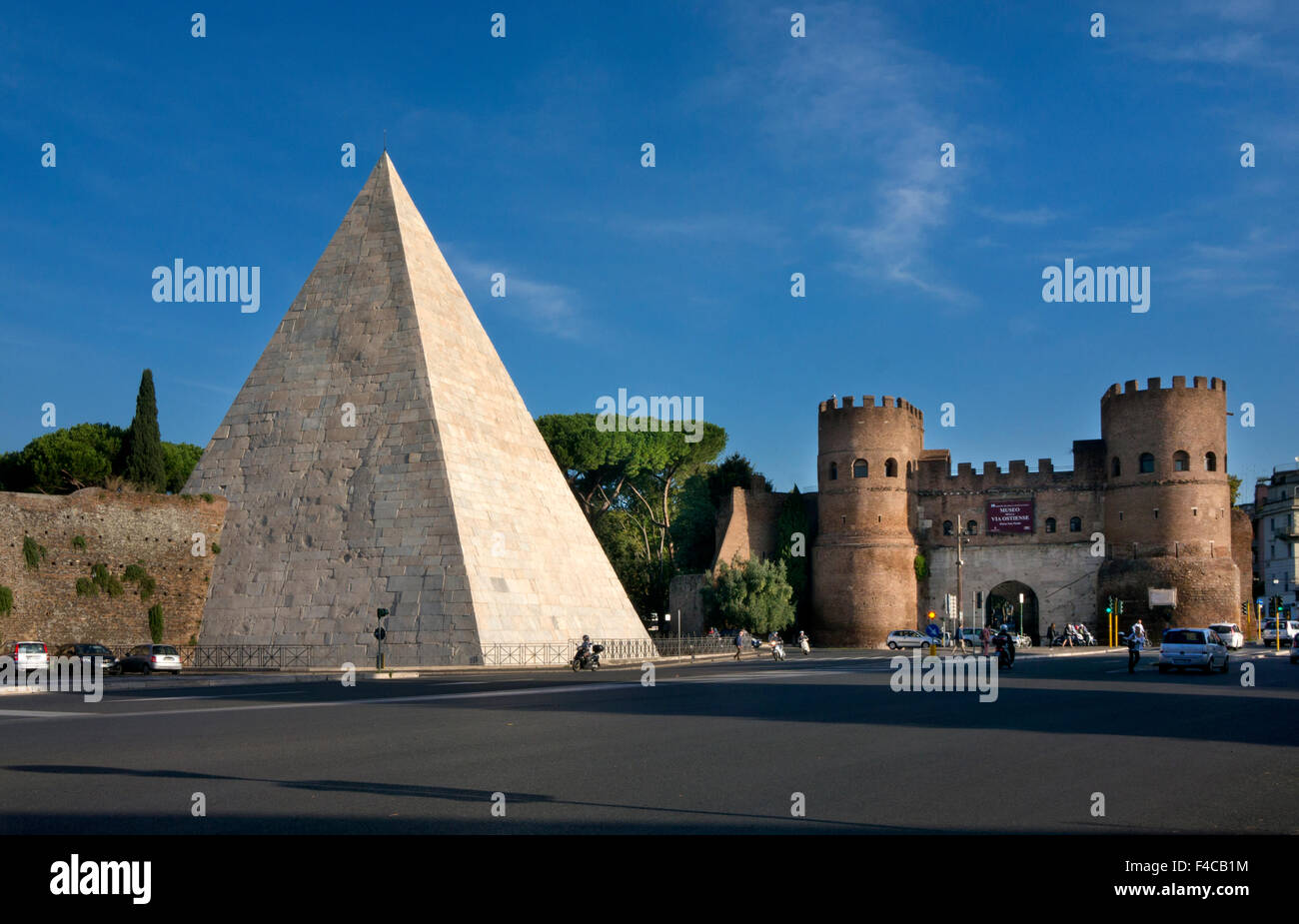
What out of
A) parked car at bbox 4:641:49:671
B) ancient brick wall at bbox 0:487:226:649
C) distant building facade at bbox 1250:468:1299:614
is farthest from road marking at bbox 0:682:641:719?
distant building facade at bbox 1250:468:1299:614

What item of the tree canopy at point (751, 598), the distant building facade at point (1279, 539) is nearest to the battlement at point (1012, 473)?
the tree canopy at point (751, 598)

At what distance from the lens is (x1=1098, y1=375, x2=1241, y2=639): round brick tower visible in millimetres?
51750

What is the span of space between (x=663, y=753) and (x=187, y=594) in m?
24.5

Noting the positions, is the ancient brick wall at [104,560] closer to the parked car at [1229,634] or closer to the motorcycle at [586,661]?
the motorcycle at [586,661]

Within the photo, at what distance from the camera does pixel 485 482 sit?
2933 centimetres

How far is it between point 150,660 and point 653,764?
21863 mm

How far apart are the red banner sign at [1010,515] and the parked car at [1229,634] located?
38.3ft

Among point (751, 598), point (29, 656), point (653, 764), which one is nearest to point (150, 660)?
point (29, 656)

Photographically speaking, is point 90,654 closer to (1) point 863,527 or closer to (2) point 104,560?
(2) point 104,560

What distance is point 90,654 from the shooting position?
27.5 m

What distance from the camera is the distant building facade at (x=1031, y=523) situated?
5244 cm

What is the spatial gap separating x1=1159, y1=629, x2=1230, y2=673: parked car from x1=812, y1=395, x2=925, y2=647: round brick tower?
2743 cm
